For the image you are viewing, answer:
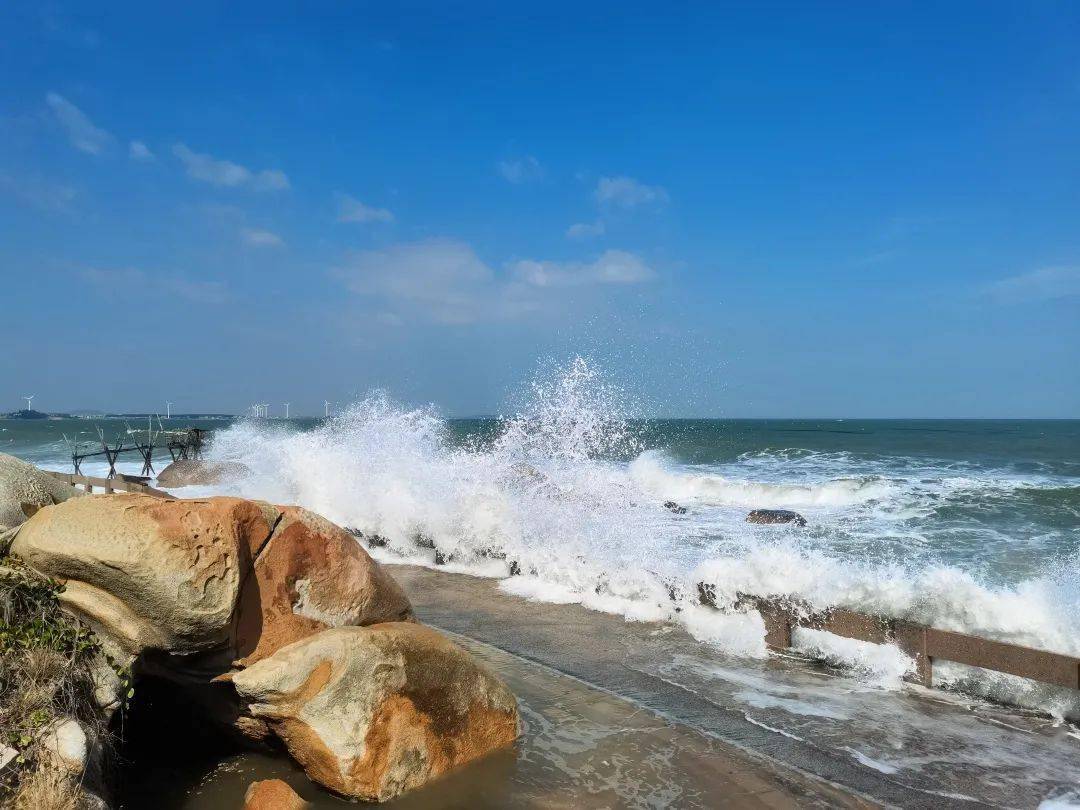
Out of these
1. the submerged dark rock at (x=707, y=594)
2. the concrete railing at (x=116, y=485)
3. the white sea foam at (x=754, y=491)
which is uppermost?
the concrete railing at (x=116, y=485)

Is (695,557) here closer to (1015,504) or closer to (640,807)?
(640,807)

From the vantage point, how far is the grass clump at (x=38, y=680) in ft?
11.5

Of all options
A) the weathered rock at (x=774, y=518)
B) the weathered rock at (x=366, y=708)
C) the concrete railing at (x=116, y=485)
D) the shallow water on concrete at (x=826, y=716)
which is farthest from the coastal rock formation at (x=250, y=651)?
the weathered rock at (x=774, y=518)

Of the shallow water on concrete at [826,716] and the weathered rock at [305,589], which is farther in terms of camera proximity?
the weathered rock at [305,589]

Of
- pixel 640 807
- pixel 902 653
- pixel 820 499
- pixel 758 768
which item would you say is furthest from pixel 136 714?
pixel 820 499

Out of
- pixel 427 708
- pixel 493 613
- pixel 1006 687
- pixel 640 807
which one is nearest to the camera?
pixel 640 807

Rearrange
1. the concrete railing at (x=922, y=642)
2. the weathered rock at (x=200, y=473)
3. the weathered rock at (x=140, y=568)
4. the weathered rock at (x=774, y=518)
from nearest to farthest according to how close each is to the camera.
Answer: the weathered rock at (x=140, y=568) → the concrete railing at (x=922, y=642) → the weathered rock at (x=774, y=518) → the weathered rock at (x=200, y=473)

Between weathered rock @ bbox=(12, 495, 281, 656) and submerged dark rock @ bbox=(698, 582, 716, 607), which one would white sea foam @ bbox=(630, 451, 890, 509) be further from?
weathered rock @ bbox=(12, 495, 281, 656)

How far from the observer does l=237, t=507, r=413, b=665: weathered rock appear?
17.1 feet

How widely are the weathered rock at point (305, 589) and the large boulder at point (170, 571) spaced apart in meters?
0.01

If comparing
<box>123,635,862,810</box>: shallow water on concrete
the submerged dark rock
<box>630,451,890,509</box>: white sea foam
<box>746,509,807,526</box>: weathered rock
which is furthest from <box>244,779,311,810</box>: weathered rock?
<box>630,451,890,509</box>: white sea foam

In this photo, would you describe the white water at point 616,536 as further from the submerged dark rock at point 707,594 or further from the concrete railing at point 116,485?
the concrete railing at point 116,485

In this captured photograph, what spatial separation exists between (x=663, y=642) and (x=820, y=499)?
19246 mm

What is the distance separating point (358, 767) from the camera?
4527 mm
